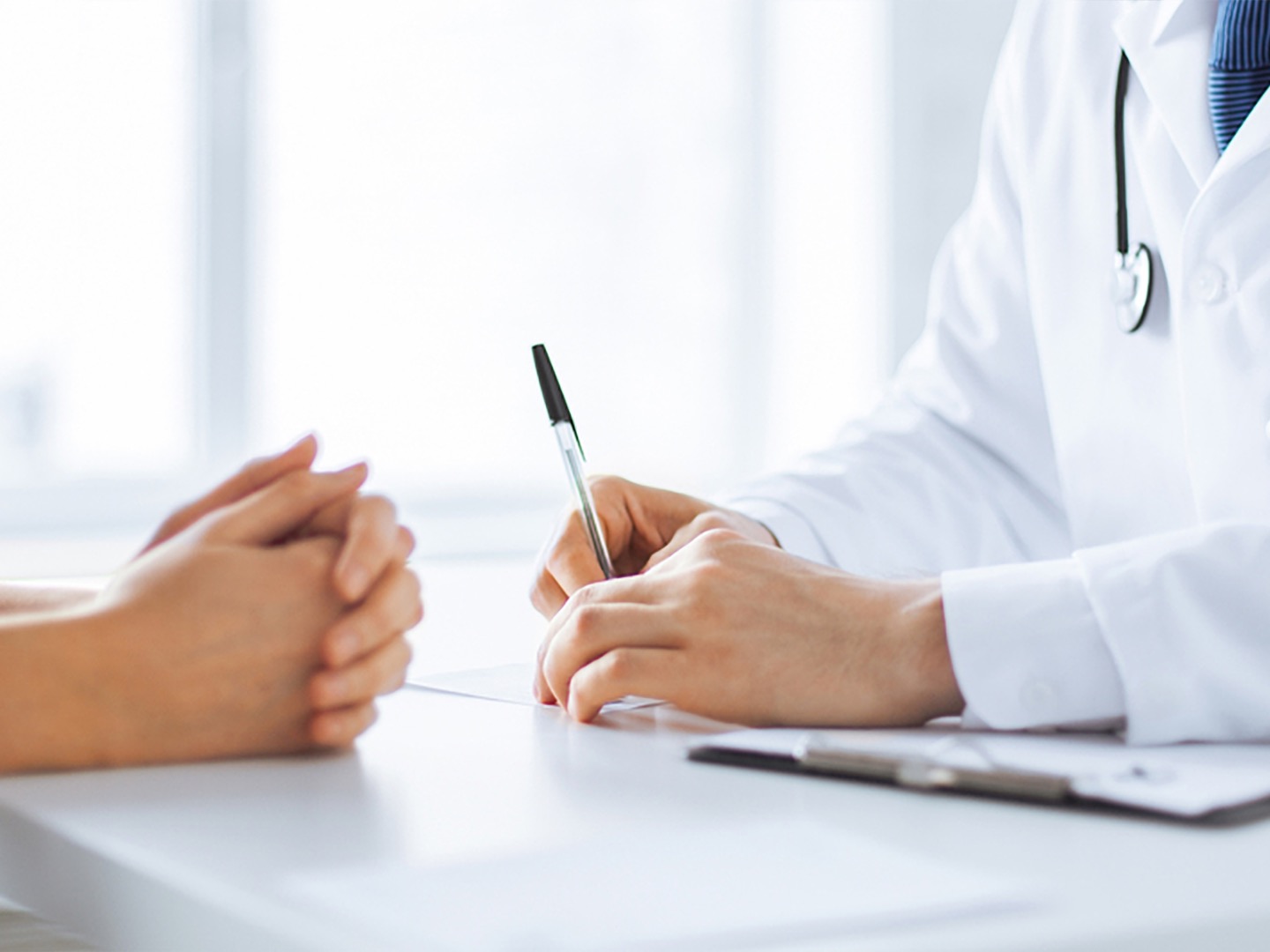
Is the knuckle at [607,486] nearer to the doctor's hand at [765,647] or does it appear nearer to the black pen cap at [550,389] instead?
the black pen cap at [550,389]

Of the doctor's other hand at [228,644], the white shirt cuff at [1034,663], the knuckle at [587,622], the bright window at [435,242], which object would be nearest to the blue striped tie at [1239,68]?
the white shirt cuff at [1034,663]

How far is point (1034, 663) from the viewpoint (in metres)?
0.73

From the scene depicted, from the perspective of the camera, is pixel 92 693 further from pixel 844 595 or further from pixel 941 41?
pixel 941 41

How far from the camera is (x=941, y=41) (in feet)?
9.96

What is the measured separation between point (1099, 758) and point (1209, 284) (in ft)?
1.41

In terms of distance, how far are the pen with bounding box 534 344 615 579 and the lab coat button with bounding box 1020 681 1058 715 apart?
310 millimetres

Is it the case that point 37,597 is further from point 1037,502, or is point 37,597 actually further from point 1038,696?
point 1037,502

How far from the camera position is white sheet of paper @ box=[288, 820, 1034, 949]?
404 mm

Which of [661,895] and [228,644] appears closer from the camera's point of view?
[661,895]

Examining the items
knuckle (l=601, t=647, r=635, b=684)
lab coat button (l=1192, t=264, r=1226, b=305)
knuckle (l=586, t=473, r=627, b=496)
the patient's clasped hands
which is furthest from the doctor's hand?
lab coat button (l=1192, t=264, r=1226, b=305)

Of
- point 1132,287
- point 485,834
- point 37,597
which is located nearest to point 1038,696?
point 485,834

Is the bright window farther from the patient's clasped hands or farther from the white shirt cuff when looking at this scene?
the white shirt cuff

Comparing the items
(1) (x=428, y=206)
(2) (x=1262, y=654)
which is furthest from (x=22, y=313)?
(2) (x=1262, y=654)

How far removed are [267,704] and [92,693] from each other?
3.0 inches
